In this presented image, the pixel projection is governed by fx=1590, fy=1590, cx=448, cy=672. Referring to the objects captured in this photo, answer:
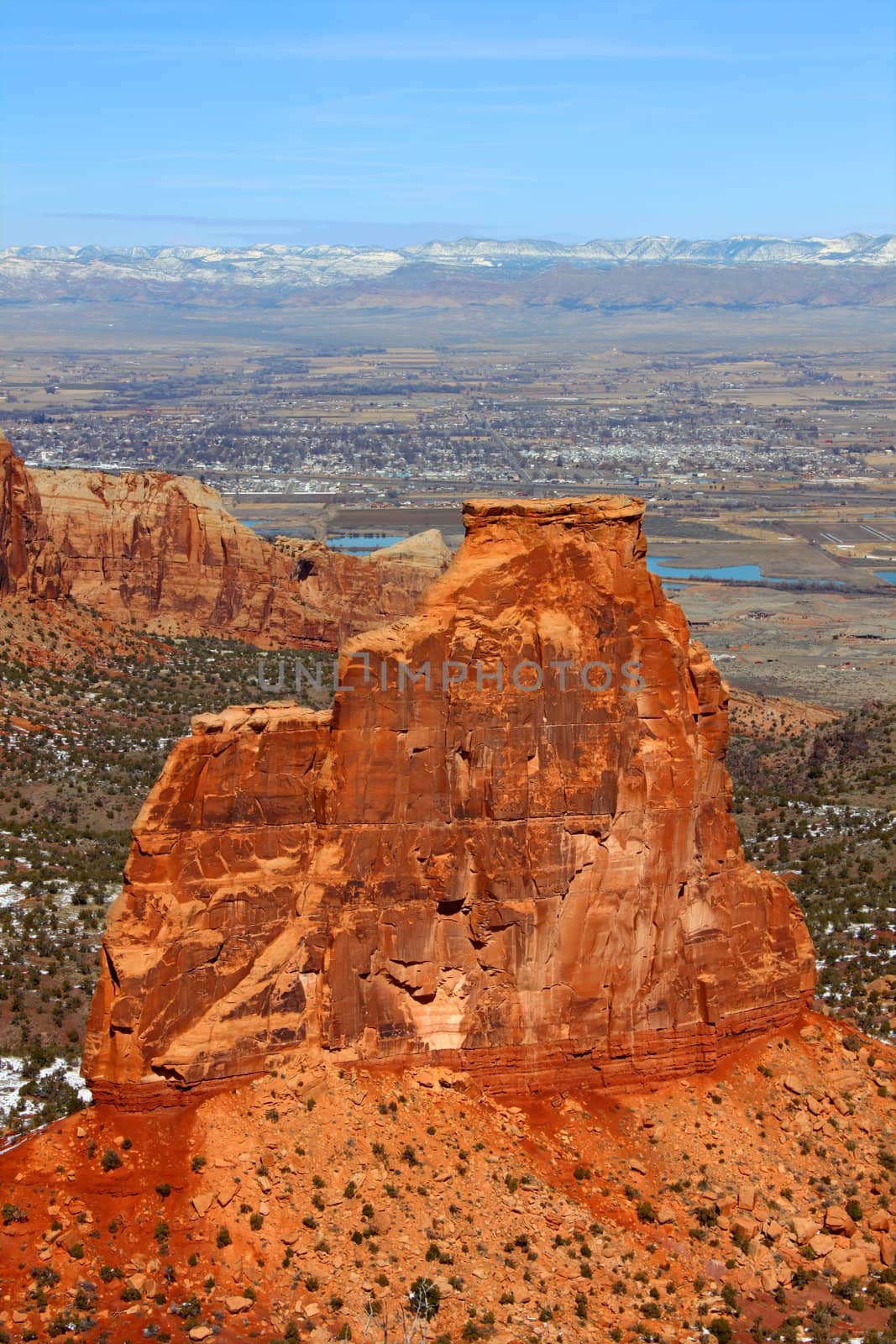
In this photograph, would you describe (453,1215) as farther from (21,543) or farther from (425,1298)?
(21,543)

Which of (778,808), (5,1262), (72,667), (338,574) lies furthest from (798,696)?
(5,1262)

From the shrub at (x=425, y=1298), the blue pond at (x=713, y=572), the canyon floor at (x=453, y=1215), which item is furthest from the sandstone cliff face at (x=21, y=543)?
the blue pond at (x=713, y=572)

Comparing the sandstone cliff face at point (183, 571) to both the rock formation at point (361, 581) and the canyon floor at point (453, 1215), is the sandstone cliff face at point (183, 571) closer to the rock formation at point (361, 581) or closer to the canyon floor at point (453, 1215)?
the rock formation at point (361, 581)

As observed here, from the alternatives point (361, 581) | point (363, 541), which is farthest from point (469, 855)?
point (363, 541)

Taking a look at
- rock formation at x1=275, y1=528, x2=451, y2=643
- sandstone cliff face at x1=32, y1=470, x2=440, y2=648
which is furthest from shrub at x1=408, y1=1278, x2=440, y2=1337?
rock formation at x1=275, y1=528, x2=451, y2=643

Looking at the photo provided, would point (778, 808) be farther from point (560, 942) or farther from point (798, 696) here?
point (798, 696)
